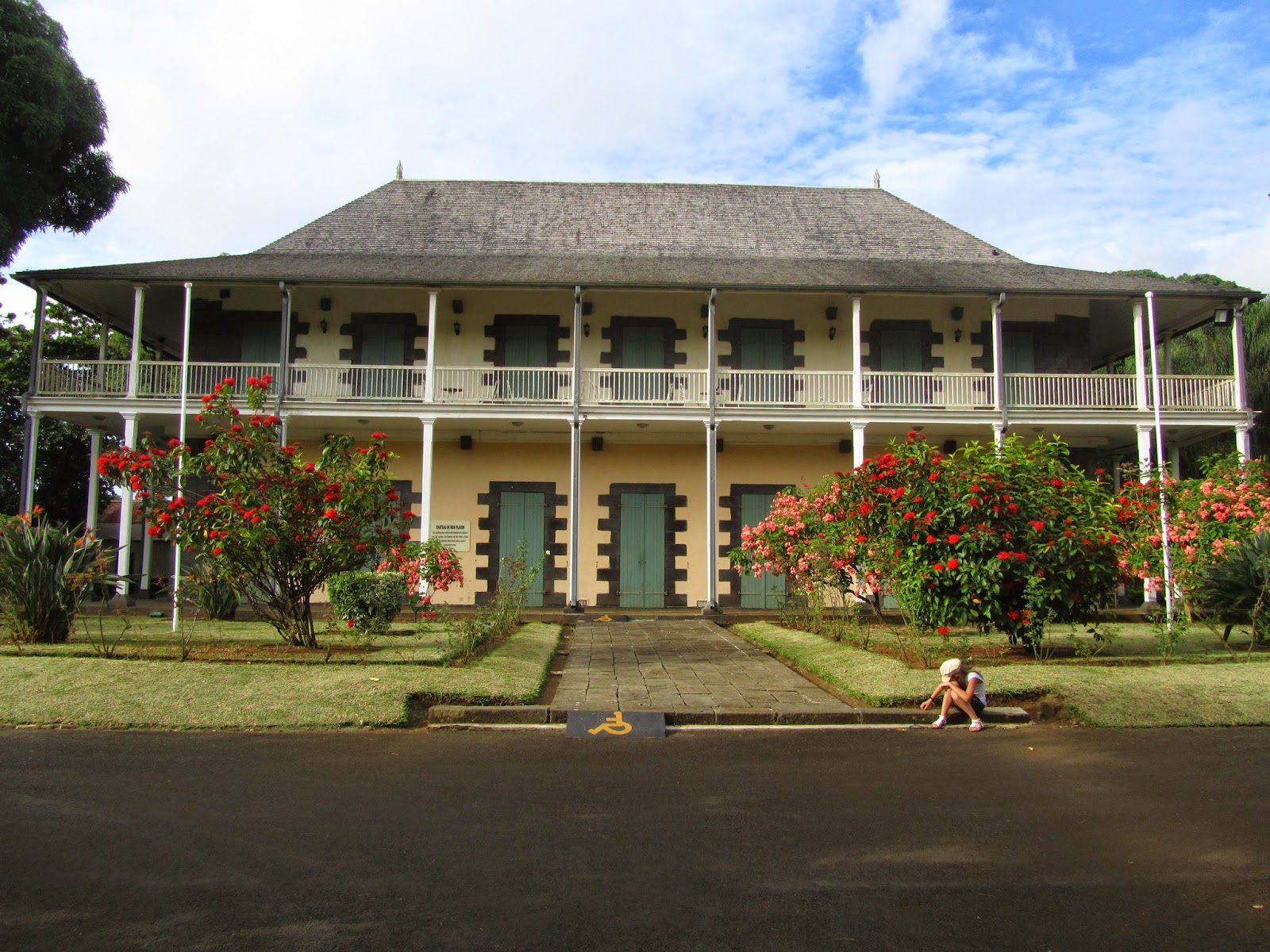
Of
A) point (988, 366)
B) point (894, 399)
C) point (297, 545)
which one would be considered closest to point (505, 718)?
point (297, 545)

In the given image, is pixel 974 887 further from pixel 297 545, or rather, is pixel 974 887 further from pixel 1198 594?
pixel 1198 594

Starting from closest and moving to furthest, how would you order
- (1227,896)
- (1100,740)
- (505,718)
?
(1227,896) < (1100,740) < (505,718)

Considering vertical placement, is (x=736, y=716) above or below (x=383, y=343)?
below

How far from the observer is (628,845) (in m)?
4.08

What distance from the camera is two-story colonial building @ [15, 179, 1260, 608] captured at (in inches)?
636

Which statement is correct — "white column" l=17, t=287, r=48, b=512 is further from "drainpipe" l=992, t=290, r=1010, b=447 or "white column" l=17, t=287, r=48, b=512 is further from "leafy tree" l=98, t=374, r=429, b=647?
"drainpipe" l=992, t=290, r=1010, b=447

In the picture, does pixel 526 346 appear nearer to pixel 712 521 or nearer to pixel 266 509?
pixel 712 521

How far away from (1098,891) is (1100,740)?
3.18 metres

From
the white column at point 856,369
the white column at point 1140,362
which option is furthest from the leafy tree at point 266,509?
the white column at point 1140,362

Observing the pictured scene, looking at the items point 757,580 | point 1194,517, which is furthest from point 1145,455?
point 757,580

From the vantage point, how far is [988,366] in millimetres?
17953

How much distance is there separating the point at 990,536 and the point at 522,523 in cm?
1037

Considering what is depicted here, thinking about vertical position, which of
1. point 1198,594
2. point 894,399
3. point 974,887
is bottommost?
point 974,887

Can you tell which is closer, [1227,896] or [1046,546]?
[1227,896]
